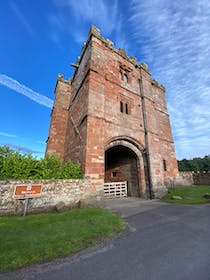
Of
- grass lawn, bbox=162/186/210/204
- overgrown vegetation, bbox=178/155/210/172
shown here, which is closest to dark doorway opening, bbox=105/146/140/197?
grass lawn, bbox=162/186/210/204

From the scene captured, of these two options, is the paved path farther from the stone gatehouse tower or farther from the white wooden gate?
the white wooden gate

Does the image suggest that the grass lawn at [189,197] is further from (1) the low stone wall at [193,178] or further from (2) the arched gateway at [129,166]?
(1) the low stone wall at [193,178]

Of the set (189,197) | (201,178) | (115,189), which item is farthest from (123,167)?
(201,178)

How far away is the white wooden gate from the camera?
11.4m

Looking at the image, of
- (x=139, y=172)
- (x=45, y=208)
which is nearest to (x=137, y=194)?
(x=139, y=172)

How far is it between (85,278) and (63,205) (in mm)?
4364

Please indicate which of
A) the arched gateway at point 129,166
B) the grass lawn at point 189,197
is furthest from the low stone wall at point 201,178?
the arched gateway at point 129,166

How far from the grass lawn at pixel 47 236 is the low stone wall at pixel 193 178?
46.3 ft

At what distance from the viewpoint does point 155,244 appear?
3.24 meters

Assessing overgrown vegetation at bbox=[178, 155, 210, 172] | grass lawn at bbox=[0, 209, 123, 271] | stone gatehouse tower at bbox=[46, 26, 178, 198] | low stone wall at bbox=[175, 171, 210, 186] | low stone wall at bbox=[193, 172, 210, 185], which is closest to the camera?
grass lawn at bbox=[0, 209, 123, 271]

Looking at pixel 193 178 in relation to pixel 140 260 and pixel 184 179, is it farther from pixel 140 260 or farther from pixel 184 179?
pixel 140 260

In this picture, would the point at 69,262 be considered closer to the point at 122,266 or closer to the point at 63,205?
the point at 122,266

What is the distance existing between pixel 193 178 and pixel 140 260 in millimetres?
18148

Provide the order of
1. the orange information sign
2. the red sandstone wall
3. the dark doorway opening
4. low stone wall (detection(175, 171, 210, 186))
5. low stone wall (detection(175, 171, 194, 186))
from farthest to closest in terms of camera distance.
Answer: low stone wall (detection(175, 171, 210, 186)) → low stone wall (detection(175, 171, 194, 186)) → the red sandstone wall → the dark doorway opening → the orange information sign
